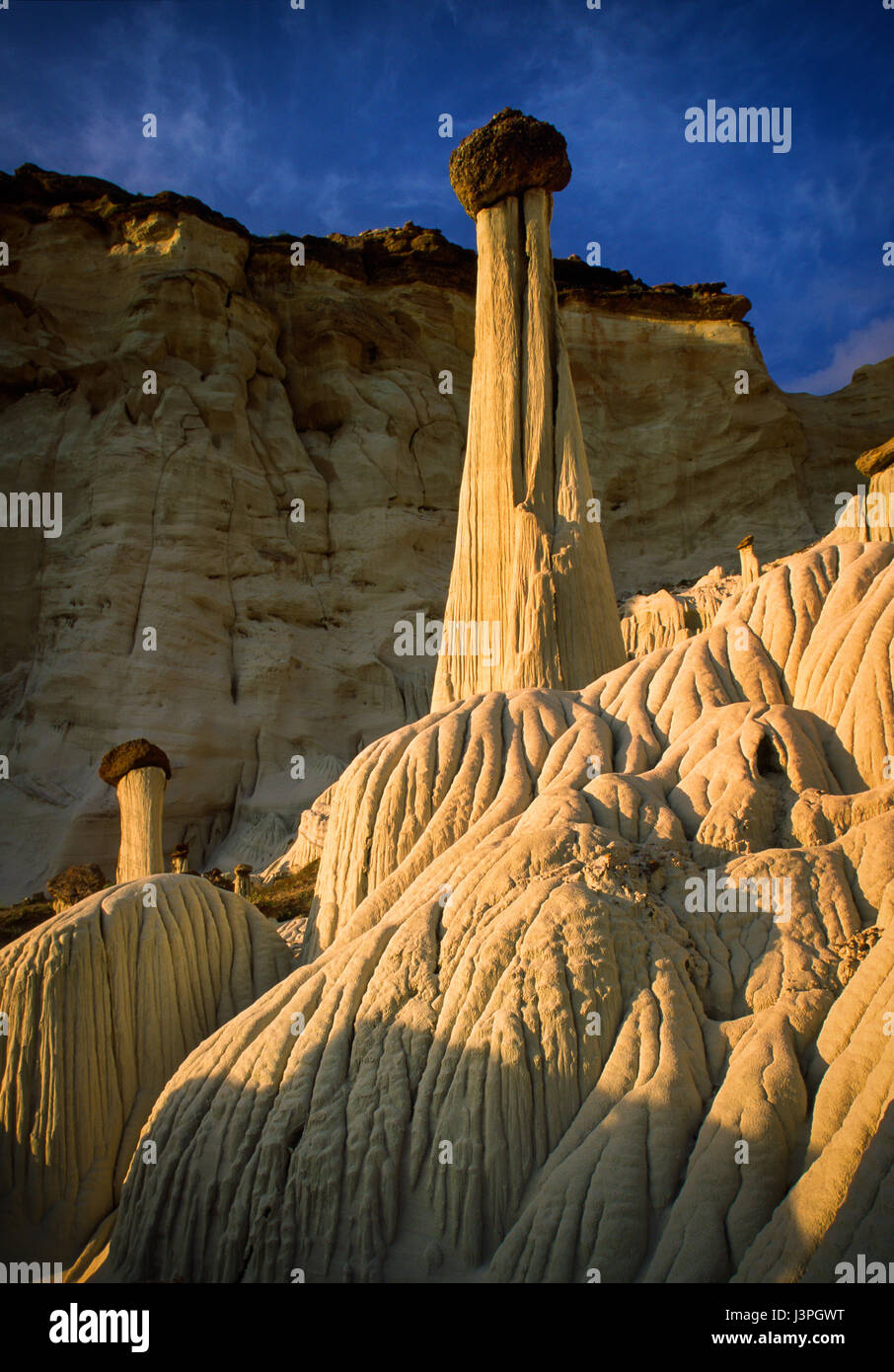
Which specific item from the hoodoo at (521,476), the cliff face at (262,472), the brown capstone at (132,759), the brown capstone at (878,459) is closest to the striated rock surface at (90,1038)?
the brown capstone at (132,759)

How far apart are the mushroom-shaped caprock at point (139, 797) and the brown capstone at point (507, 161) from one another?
33.0ft

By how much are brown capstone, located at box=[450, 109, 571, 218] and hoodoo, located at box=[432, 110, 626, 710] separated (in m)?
0.02

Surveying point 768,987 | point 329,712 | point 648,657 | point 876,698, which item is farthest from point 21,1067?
point 329,712

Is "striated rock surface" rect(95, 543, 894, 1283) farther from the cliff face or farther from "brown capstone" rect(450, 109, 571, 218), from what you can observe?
the cliff face

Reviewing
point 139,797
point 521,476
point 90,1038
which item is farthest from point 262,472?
point 90,1038

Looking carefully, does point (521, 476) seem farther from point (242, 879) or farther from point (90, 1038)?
point (90, 1038)

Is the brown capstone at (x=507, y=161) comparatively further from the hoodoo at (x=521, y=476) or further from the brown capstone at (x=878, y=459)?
the brown capstone at (x=878, y=459)

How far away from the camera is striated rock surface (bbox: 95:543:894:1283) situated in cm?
528

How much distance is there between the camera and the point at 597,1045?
6215mm

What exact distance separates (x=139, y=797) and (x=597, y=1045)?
345 inches

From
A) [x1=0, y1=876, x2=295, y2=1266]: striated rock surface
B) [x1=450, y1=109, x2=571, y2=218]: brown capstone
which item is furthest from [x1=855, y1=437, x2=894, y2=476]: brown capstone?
[x1=0, y1=876, x2=295, y2=1266]: striated rock surface

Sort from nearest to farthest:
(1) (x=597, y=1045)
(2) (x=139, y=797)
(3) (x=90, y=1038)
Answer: (1) (x=597, y=1045) → (3) (x=90, y=1038) → (2) (x=139, y=797)

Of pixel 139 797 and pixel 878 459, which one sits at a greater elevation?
pixel 878 459

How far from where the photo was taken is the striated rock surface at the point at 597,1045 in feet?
17.3
